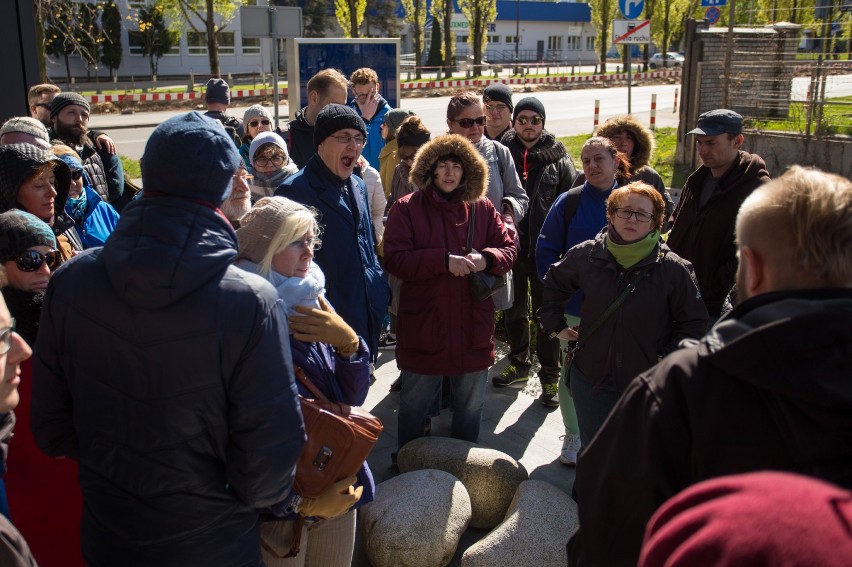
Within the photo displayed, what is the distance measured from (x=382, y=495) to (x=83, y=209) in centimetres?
246

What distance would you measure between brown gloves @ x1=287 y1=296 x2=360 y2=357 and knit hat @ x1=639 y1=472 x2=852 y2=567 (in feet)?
5.75

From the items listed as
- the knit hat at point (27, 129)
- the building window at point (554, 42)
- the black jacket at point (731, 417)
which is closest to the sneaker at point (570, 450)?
the black jacket at point (731, 417)

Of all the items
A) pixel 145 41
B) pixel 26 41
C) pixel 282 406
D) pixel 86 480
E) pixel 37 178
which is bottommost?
pixel 86 480

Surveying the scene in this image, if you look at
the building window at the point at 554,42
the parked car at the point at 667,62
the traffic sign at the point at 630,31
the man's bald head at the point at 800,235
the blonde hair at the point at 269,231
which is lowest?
the blonde hair at the point at 269,231

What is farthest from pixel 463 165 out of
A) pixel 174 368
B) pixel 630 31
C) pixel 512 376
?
pixel 630 31

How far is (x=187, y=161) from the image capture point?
198 cm

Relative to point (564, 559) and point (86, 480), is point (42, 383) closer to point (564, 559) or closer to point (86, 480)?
point (86, 480)

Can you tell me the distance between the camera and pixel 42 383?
7.06 ft

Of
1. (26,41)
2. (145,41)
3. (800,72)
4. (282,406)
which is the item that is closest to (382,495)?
(282,406)

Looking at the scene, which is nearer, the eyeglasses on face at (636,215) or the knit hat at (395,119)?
the eyeglasses on face at (636,215)

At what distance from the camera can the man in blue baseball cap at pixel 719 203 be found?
14.5ft

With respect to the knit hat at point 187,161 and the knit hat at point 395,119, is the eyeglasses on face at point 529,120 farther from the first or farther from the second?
the knit hat at point 187,161

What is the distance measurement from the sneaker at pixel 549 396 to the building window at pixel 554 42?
77.6 m

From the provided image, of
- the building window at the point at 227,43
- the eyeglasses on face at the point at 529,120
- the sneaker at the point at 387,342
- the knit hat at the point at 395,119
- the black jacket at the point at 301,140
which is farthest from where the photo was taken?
the building window at the point at 227,43
